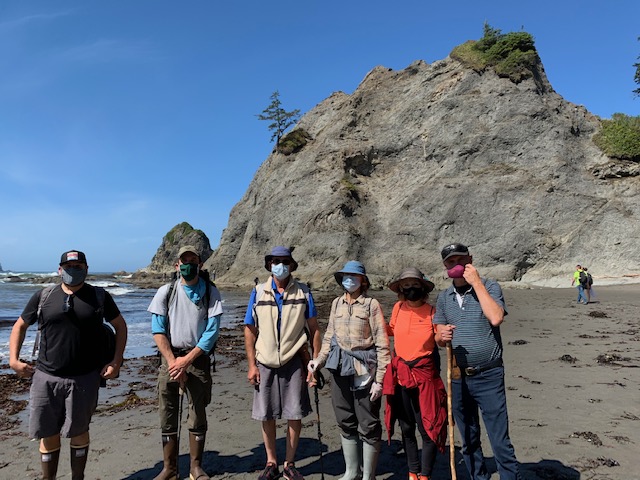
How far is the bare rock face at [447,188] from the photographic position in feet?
103

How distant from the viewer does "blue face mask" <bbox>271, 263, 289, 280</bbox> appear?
447 centimetres

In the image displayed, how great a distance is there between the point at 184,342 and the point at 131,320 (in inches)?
684

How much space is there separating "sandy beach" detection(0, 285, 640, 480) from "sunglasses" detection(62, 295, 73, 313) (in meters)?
2.04

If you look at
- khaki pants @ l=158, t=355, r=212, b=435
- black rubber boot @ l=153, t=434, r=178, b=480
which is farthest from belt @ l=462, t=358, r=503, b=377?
black rubber boot @ l=153, t=434, r=178, b=480

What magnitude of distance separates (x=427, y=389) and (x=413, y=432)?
50 centimetres

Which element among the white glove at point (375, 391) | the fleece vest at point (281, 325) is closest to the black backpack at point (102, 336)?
the fleece vest at point (281, 325)

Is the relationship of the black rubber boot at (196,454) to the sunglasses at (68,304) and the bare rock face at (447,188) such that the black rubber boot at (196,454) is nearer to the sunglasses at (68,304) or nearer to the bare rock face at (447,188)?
the sunglasses at (68,304)

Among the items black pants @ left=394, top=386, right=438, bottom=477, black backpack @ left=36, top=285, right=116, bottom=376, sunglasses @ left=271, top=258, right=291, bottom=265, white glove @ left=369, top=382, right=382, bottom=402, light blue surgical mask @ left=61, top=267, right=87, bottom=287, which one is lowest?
black pants @ left=394, top=386, right=438, bottom=477

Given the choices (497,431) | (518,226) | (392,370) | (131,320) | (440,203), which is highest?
(440,203)

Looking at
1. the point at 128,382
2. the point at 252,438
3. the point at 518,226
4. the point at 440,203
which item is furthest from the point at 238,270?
the point at 252,438

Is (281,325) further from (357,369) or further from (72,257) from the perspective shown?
(72,257)

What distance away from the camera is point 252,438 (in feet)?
18.0

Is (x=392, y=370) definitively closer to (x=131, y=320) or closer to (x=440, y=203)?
(x=131, y=320)

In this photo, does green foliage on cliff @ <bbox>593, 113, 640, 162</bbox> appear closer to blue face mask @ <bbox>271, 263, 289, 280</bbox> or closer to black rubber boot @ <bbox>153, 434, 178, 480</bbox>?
blue face mask @ <bbox>271, 263, 289, 280</bbox>
